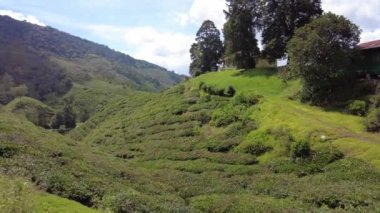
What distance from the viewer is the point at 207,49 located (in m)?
107

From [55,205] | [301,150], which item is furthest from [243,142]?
[55,205]

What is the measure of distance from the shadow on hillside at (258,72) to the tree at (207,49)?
20378 mm

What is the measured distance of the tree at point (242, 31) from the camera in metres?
83.2

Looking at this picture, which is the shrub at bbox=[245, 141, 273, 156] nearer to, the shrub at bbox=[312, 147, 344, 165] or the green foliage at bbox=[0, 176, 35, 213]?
the shrub at bbox=[312, 147, 344, 165]

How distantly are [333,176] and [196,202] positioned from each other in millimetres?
11952

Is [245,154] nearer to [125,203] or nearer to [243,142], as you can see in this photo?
[243,142]

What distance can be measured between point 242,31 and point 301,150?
4188cm

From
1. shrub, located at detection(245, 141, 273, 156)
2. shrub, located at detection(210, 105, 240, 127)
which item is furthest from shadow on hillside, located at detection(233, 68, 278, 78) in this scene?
shrub, located at detection(245, 141, 273, 156)

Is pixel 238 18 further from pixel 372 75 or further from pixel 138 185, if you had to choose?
pixel 138 185

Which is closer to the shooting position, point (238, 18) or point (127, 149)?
point (127, 149)

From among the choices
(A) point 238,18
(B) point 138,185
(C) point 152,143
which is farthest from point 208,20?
(B) point 138,185

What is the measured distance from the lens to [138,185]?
143 feet

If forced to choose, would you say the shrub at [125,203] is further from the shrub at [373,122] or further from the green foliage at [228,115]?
the green foliage at [228,115]

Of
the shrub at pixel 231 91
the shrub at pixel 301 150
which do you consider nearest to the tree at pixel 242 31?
the shrub at pixel 231 91
